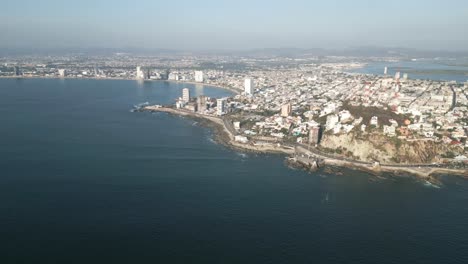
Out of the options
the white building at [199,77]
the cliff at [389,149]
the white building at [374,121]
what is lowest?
the cliff at [389,149]

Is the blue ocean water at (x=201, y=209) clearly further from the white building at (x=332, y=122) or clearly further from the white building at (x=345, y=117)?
→ the white building at (x=345, y=117)

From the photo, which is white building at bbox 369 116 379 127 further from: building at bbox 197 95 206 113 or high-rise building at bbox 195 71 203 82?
high-rise building at bbox 195 71 203 82

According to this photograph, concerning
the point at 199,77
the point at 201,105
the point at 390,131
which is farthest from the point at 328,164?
the point at 199,77

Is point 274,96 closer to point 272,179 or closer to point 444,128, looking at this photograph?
point 444,128

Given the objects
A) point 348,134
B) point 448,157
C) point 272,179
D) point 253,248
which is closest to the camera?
point 253,248

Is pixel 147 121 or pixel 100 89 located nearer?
pixel 147 121

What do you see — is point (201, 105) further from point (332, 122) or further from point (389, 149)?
point (389, 149)

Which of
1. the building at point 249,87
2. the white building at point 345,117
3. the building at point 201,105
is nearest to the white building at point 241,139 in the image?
the white building at point 345,117

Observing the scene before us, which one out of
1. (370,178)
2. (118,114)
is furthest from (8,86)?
(370,178)
